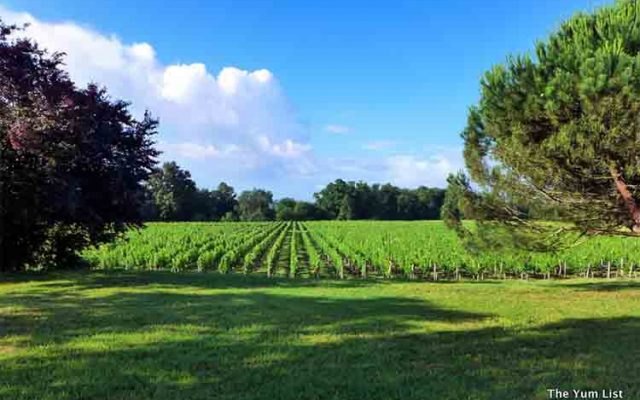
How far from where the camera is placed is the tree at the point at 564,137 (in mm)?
7566

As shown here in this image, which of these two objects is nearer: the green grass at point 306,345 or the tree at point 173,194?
the green grass at point 306,345

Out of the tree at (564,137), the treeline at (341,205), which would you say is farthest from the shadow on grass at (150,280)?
the treeline at (341,205)

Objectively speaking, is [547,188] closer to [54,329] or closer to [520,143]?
[520,143]

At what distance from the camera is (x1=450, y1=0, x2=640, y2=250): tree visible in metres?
7.57

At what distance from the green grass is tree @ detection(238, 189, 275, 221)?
10586 centimetres

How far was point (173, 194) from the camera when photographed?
9294cm

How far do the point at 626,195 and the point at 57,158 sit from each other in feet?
38.9

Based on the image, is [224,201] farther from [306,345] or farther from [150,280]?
[306,345]

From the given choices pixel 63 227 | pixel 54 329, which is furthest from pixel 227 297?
pixel 63 227

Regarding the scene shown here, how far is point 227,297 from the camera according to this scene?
407 inches

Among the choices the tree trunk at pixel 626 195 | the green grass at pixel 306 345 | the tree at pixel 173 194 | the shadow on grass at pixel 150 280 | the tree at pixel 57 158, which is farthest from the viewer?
the tree at pixel 173 194

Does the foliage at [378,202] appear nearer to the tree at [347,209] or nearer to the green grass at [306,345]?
the tree at [347,209]

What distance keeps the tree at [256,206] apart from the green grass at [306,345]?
347 ft

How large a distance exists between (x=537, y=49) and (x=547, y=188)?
8.86ft
